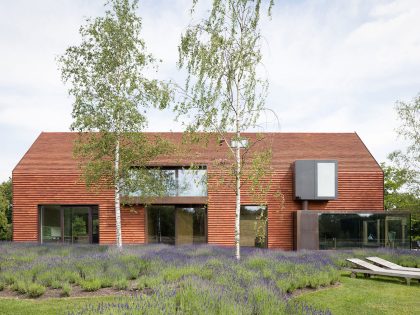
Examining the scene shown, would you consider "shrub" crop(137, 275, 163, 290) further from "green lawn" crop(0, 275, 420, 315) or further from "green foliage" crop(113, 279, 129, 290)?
"green lawn" crop(0, 275, 420, 315)

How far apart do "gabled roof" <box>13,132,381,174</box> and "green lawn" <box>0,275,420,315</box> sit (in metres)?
13.5

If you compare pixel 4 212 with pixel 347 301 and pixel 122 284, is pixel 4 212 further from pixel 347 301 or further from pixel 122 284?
pixel 347 301

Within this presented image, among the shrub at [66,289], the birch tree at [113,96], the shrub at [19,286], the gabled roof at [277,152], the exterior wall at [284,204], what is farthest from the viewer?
the gabled roof at [277,152]

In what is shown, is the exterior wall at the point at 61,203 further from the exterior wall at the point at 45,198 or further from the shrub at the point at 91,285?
the shrub at the point at 91,285

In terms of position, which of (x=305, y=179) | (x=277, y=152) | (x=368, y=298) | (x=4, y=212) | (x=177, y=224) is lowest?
(x=4, y=212)

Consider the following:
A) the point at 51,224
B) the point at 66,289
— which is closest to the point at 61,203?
the point at 51,224

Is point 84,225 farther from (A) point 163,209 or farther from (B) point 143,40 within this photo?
(B) point 143,40

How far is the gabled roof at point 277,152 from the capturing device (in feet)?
80.2

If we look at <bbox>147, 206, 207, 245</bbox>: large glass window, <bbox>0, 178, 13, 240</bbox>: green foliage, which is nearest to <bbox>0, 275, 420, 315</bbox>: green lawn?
<bbox>147, 206, 207, 245</bbox>: large glass window

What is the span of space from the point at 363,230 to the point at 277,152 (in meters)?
6.28

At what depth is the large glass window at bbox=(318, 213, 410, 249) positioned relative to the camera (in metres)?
22.2

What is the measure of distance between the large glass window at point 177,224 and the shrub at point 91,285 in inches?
541

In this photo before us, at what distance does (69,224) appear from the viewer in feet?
80.0

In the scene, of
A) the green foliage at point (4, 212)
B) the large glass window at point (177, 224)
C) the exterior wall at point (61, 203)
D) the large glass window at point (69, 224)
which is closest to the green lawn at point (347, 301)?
the large glass window at point (177, 224)
